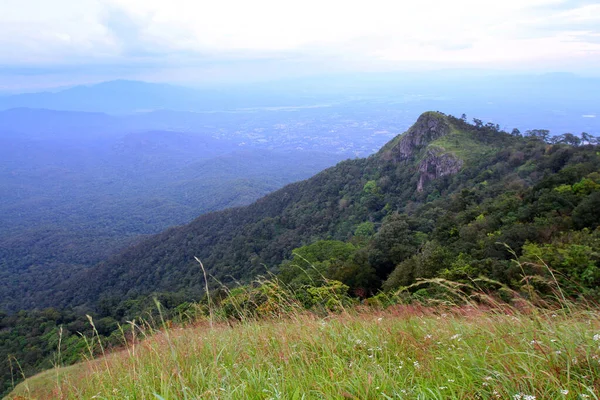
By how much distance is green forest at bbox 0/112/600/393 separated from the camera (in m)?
7.59

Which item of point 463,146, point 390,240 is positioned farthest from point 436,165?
point 390,240

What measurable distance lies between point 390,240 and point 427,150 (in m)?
24.1

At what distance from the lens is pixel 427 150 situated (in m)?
35.8

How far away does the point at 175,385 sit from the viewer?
205 centimetres

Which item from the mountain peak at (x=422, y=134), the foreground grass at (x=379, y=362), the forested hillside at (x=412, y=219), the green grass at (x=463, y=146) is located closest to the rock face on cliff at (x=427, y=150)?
the mountain peak at (x=422, y=134)

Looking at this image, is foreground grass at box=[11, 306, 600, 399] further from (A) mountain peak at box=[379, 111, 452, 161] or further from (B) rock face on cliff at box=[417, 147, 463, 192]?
(A) mountain peak at box=[379, 111, 452, 161]

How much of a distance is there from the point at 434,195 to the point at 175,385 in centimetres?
3171

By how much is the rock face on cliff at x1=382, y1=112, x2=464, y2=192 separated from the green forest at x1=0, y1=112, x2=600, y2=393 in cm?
15

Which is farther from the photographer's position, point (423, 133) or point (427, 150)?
point (423, 133)

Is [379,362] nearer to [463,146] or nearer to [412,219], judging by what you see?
[412,219]

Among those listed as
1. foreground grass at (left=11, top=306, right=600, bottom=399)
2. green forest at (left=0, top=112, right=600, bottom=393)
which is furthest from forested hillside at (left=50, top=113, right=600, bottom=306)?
foreground grass at (left=11, top=306, right=600, bottom=399)

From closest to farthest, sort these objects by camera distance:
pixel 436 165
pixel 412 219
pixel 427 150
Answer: pixel 412 219 → pixel 436 165 → pixel 427 150

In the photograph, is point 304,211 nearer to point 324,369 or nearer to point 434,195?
point 434,195

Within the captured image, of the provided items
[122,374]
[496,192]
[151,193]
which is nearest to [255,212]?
[496,192]
